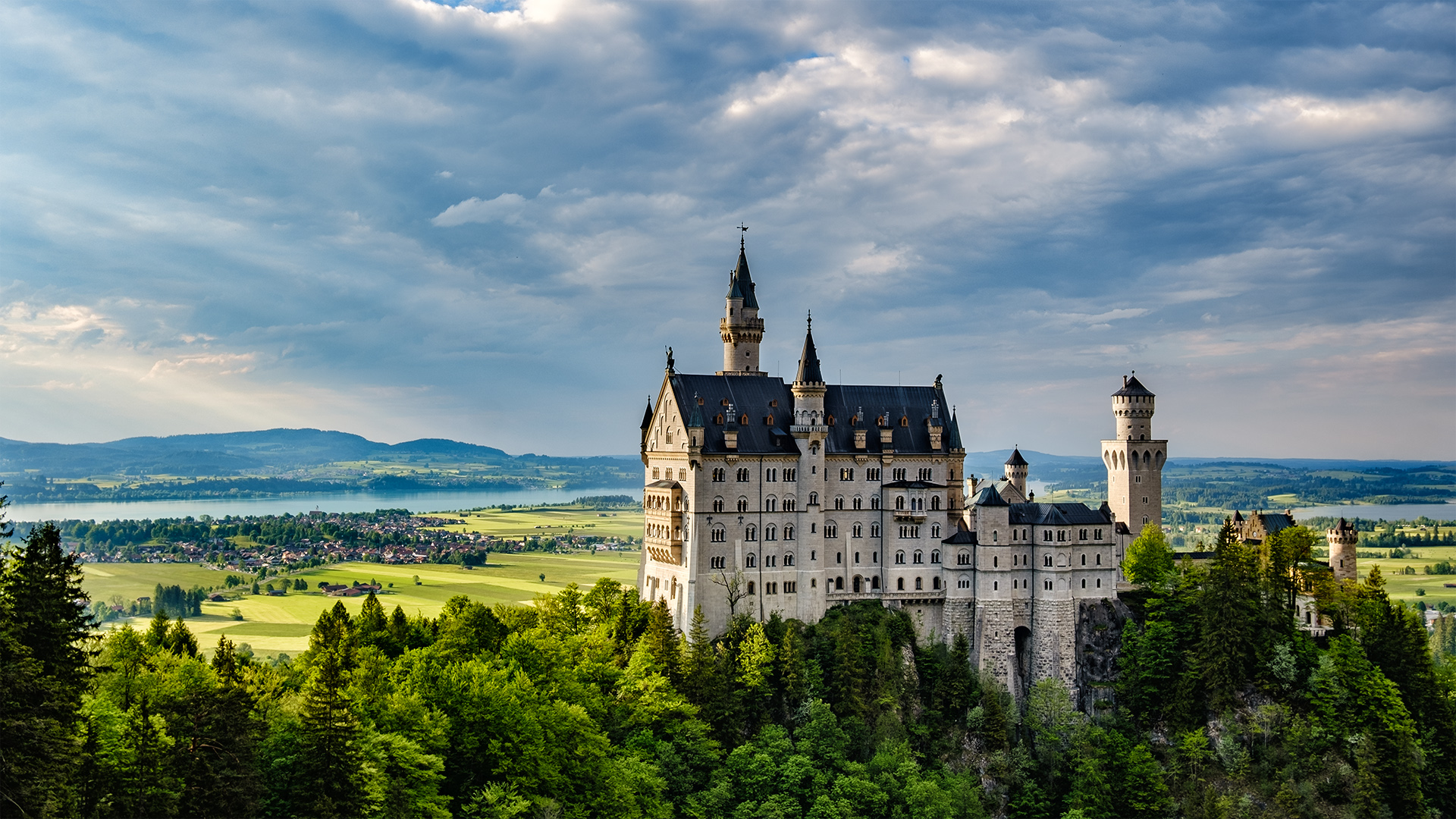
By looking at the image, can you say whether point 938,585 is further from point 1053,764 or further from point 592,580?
point 592,580

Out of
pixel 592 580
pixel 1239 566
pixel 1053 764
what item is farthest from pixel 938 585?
A: pixel 592 580

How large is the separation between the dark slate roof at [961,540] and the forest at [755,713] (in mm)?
7953

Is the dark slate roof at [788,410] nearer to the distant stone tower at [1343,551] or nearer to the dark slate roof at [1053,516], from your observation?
the dark slate roof at [1053,516]

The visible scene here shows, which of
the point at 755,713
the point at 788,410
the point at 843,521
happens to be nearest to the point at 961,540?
the point at 843,521

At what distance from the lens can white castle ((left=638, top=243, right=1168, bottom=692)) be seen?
282ft

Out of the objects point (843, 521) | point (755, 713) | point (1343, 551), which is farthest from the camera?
point (1343, 551)

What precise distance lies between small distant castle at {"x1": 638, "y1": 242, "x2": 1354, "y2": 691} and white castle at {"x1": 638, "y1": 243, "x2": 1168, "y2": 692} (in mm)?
123

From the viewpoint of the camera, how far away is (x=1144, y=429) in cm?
10319

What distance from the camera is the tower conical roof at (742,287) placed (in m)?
95.4

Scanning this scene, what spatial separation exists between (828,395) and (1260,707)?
4102cm

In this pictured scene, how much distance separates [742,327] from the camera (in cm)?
9531

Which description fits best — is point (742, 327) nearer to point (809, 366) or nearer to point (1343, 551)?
point (809, 366)

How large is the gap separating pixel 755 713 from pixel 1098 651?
30374mm

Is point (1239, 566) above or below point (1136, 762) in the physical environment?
above
